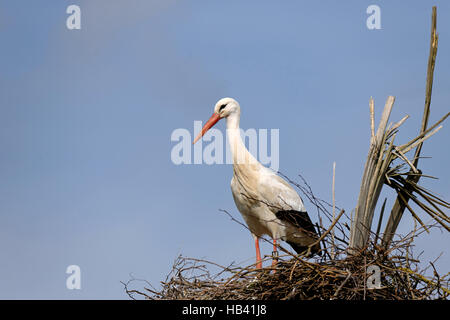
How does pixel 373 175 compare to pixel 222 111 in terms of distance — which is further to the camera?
pixel 222 111

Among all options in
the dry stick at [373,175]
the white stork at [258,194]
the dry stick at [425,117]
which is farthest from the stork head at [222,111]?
the dry stick at [425,117]

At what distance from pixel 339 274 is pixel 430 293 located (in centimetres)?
64

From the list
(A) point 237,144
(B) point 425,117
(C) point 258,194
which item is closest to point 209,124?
(A) point 237,144

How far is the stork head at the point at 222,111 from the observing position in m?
5.89

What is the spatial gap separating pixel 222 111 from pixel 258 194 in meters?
0.77

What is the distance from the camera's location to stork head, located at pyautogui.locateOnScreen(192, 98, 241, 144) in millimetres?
5891

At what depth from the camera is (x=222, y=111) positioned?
5.92 meters

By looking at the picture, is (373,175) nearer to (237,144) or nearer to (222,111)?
(237,144)

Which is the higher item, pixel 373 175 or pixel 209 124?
pixel 209 124

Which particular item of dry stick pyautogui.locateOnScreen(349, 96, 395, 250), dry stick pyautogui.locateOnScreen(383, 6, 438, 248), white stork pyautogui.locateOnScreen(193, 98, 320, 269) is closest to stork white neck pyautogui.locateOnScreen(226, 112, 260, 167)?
white stork pyautogui.locateOnScreen(193, 98, 320, 269)

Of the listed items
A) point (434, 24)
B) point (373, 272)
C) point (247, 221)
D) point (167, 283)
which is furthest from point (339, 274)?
point (434, 24)

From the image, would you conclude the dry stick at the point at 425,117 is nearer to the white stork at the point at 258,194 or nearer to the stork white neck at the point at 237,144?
the white stork at the point at 258,194
